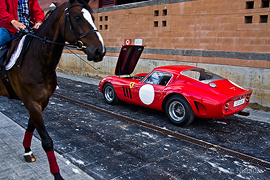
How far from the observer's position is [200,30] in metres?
9.62

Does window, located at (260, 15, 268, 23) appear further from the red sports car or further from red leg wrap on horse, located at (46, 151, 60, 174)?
red leg wrap on horse, located at (46, 151, 60, 174)

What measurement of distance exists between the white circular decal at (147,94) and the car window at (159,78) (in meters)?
0.22

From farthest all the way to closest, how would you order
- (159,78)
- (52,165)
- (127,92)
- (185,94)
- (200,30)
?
(200,30) → (127,92) → (159,78) → (185,94) → (52,165)

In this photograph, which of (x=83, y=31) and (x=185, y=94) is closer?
(x=83, y=31)

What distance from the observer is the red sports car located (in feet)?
17.2

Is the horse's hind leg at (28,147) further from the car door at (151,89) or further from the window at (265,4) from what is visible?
the window at (265,4)

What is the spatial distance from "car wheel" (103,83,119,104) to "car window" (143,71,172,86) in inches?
57.6

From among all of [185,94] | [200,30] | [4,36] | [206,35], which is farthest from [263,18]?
[4,36]

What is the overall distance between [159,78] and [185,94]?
1.18 metres

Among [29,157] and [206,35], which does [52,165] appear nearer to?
[29,157]

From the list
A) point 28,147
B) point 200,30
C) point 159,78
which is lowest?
point 28,147

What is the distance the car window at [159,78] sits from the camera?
6.35 metres

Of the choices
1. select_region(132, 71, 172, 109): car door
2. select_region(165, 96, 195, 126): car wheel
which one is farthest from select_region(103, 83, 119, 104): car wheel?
select_region(165, 96, 195, 126): car wheel

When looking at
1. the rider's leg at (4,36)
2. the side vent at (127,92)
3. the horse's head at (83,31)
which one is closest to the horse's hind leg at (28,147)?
the rider's leg at (4,36)
